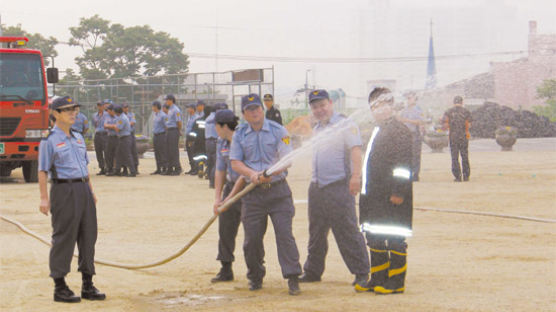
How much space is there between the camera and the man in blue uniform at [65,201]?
6.92m

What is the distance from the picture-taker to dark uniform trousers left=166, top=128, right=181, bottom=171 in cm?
2122

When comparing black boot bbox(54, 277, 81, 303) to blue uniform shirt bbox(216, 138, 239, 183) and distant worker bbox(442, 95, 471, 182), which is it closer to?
blue uniform shirt bbox(216, 138, 239, 183)

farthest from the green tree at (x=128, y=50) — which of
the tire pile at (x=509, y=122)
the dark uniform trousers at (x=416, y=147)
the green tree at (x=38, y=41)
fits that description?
the dark uniform trousers at (x=416, y=147)

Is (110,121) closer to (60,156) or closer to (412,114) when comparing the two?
(412,114)

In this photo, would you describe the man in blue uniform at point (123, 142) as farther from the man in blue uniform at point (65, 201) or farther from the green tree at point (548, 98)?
the green tree at point (548, 98)

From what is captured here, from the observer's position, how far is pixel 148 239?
35.0 feet

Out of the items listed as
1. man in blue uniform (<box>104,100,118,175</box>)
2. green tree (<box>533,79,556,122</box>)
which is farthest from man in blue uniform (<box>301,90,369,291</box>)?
green tree (<box>533,79,556,122</box>)

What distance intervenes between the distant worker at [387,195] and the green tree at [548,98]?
1271 inches

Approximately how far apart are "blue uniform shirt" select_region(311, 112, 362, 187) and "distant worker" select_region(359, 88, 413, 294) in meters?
0.40

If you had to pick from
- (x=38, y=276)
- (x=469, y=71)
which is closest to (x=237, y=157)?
(x=38, y=276)

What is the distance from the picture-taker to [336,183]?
24.4 feet

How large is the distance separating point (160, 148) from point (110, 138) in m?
1.34

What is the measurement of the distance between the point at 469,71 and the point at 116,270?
17.0 ft

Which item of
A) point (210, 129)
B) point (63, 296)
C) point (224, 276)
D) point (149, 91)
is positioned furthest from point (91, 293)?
point (149, 91)
